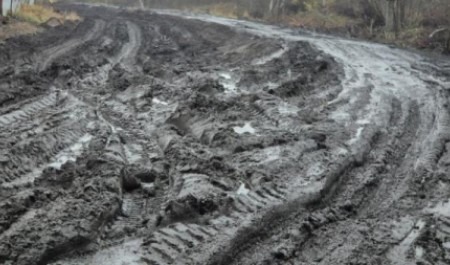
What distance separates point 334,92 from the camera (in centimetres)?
921

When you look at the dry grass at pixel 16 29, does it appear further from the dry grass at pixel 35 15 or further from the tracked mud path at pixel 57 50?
the tracked mud path at pixel 57 50

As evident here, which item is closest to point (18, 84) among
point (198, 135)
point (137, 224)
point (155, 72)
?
point (155, 72)

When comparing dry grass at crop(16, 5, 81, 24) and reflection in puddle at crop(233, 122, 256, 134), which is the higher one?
dry grass at crop(16, 5, 81, 24)

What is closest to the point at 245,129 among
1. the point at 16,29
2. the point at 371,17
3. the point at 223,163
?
the point at 223,163

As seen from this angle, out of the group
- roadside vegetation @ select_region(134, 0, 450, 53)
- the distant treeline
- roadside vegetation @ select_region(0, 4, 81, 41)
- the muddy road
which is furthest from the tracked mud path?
the distant treeline

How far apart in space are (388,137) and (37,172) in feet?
13.8

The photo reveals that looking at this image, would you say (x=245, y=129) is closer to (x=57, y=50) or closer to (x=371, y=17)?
(x=57, y=50)

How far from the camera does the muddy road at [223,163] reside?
421 cm

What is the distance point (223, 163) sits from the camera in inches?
225

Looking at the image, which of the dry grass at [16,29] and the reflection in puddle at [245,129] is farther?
the dry grass at [16,29]

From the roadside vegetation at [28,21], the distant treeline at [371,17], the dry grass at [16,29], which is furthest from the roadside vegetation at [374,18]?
the dry grass at [16,29]

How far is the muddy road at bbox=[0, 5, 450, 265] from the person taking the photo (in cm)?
421

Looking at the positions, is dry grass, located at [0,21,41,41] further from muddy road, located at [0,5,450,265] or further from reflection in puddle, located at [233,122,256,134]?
reflection in puddle, located at [233,122,256,134]

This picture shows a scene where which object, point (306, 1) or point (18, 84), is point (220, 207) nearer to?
point (18, 84)
